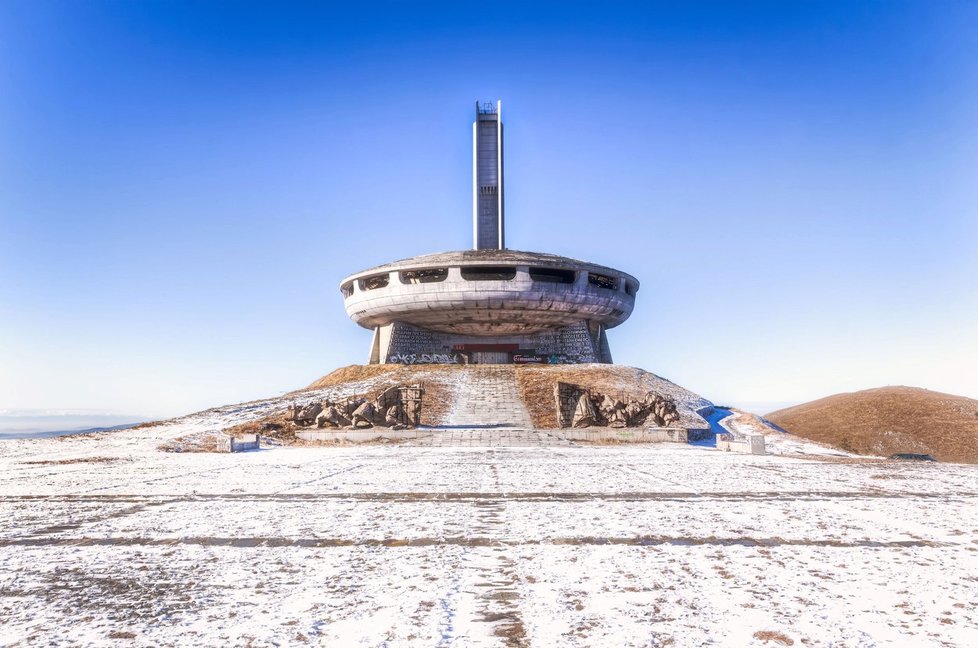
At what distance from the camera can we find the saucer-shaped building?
45.1m

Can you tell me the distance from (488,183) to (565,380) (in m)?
25.6

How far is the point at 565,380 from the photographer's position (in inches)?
1336

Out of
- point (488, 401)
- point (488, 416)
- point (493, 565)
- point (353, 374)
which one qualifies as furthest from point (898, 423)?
point (493, 565)

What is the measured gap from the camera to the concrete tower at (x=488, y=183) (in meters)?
53.2

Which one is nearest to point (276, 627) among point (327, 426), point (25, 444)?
point (327, 426)

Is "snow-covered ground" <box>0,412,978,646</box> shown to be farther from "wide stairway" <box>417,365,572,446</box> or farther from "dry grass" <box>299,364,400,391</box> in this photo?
"dry grass" <box>299,364,400,391</box>

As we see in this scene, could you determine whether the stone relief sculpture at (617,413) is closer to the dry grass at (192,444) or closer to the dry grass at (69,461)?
the dry grass at (192,444)

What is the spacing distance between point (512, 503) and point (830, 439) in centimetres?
3666

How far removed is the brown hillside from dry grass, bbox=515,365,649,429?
31.4 ft

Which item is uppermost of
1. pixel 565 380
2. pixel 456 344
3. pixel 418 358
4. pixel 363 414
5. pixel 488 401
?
pixel 456 344

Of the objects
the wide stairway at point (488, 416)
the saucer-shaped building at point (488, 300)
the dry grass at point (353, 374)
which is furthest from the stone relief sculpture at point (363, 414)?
the saucer-shaped building at point (488, 300)

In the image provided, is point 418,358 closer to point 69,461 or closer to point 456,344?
point 456,344

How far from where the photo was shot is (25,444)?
67.3 feet

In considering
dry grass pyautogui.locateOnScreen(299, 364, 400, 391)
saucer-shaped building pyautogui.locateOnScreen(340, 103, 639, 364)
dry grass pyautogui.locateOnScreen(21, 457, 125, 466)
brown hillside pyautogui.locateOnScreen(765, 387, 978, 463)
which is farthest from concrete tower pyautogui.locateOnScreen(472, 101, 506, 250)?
dry grass pyautogui.locateOnScreen(21, 457, 125, 466)
